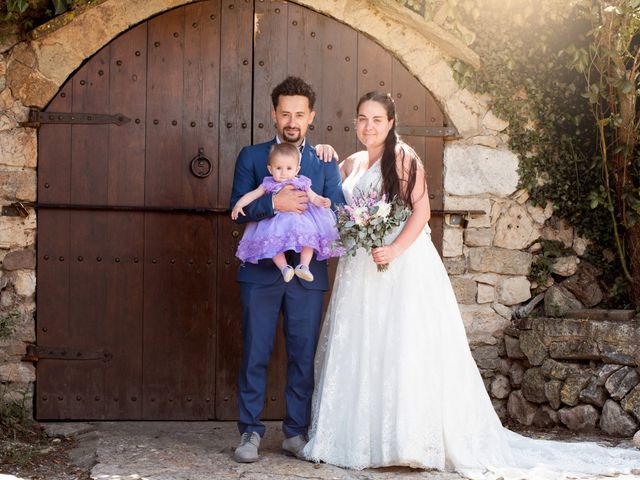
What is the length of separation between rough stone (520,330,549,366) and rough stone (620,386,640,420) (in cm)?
55

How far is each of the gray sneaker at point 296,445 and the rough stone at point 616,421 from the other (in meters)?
1.82

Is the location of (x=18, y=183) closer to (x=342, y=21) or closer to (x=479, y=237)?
(x=342, y=21)

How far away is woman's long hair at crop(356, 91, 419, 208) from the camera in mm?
4312

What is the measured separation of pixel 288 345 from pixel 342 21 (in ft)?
7.34

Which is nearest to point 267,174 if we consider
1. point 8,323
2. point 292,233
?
point 292,233

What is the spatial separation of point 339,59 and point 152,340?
81.3 inches

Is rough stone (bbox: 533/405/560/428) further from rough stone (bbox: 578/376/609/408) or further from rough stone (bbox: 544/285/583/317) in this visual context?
rough stone (bbox: 544/285/583/317)

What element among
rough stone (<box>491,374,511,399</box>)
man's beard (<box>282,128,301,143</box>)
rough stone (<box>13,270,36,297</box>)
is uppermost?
man's beard (<box>282,128,301,143</box>)

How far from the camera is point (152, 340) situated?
214 inches

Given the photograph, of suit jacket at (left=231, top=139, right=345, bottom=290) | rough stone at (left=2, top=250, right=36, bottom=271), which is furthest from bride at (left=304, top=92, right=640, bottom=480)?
rough stone at (left=2, top=250, right=36, bottom=271)

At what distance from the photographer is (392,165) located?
4344mm

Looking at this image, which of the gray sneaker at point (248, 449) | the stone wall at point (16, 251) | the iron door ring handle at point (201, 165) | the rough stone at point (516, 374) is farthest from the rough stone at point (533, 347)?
the stone wall at point (16, 251)

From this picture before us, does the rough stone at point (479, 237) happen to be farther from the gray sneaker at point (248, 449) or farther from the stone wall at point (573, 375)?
the gray sneaker at point (248, 449)

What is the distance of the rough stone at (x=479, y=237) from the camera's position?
564 cm
